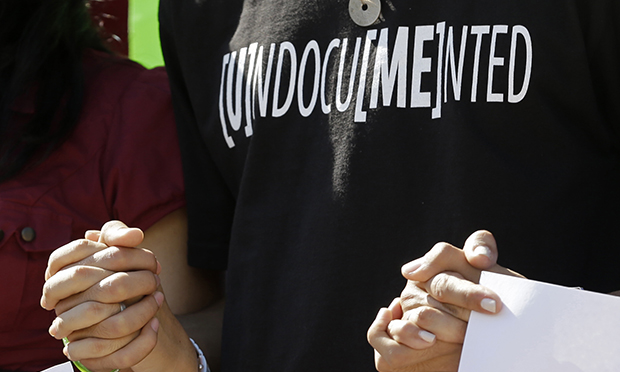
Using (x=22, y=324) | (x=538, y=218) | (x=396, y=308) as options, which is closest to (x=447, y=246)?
(x=396, y=308)

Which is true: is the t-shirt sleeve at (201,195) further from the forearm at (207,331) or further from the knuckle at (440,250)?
the knuckle at (440,250)

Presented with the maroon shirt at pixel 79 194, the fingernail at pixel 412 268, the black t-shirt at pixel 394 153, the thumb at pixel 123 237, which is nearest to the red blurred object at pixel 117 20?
the maroon shirt at pixel 79 194

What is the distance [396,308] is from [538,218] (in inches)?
10.8

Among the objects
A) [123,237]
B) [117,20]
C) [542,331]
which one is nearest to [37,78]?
[123,237]

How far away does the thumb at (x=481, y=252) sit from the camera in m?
0.81

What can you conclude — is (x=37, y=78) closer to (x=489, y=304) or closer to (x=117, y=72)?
(x=117, y=72)

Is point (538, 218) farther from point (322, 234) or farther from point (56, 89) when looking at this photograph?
point (56, 89)

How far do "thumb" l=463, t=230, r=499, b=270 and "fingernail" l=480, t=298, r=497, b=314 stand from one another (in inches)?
2.0

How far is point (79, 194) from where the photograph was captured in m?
1.30

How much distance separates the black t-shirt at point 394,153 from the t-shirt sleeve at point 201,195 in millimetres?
104

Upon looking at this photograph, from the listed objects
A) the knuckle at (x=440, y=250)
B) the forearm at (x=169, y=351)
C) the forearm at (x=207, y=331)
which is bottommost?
the forearm at (x=207, y=331)

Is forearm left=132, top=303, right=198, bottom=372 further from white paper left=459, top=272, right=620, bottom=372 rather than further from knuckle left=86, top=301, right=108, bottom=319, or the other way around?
white paper left=459, top=272, right=620, bottom=372

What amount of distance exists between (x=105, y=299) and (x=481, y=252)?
Result: 50 cm

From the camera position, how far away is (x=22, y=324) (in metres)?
1.28
